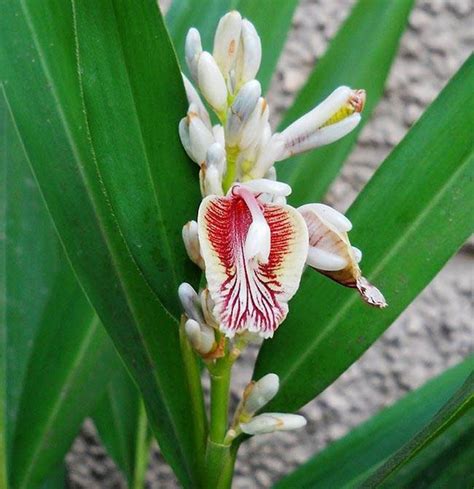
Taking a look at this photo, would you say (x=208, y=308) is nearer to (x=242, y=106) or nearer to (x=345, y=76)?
(x=242, y=106)

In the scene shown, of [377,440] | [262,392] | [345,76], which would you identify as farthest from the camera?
[345,76]

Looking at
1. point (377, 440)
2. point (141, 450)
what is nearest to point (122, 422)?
point (141, 450)

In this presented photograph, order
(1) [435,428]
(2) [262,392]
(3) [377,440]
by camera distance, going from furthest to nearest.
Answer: (3) [377,440], (2) [262,392], (1) [435,428]

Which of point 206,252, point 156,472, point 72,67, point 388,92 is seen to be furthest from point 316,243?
point 156,472

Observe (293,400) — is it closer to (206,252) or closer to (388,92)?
(206,252)

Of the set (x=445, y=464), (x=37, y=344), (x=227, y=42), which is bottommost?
(x=37, y=344)
